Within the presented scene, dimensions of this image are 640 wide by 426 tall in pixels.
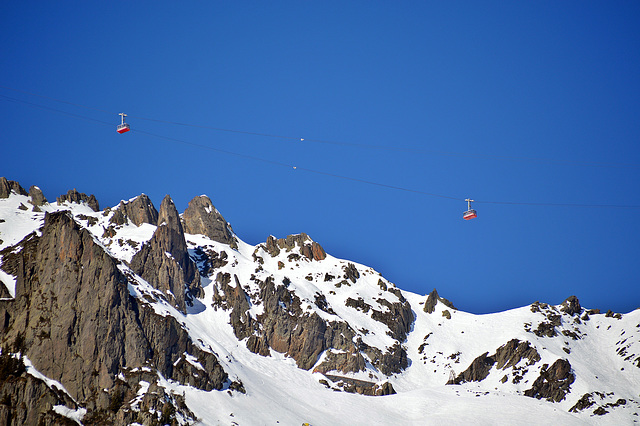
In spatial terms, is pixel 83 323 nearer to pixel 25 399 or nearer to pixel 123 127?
pixel 25 399

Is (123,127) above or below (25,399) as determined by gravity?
above

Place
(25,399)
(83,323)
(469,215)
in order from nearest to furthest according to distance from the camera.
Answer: (469,215) < (25,399) < (83,323)

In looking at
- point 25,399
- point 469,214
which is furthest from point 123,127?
point 25,399

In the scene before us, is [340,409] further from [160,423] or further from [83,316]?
[83,316]

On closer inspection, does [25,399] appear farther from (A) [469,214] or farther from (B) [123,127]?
(A) [469,214]

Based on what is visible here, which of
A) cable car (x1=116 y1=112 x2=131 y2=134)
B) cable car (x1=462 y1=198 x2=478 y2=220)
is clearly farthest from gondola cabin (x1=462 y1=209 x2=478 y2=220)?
cable car (x1=116 y1=112 x2=131 y2=134)

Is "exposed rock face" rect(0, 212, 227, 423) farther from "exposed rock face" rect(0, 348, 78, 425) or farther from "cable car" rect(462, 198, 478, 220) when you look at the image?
"cable car" rect(462, 198, 478, 220)

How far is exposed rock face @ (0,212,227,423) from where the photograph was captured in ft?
485

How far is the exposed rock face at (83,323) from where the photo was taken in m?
148

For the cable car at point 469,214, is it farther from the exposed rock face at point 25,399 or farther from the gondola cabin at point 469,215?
the exposed rock face at point 25,399

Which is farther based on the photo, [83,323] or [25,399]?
[83,323]

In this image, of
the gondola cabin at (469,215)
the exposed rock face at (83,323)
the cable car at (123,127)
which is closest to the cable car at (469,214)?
the gondola cabin at (469,215)

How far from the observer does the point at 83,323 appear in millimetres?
153500

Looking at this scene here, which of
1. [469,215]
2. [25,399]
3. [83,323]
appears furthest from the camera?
[83,323]
